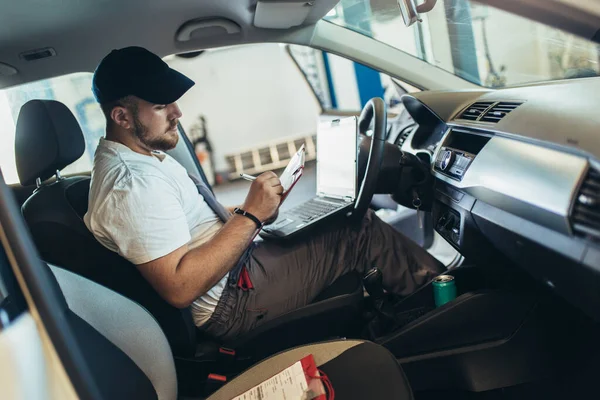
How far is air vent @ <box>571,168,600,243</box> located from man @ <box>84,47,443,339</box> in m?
0.82

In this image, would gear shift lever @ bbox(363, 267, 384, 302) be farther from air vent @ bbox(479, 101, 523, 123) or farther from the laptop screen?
air vent @ bbox(479, 101, 523, 123)

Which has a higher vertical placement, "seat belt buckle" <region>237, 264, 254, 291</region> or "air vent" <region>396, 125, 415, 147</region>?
"air vent" <region>396, 125, 415, 147</region>

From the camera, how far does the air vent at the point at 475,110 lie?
1.44m

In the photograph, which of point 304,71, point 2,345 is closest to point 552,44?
point 2,345

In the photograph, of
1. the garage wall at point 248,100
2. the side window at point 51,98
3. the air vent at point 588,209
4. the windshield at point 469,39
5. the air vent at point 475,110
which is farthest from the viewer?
the garage wall at point 248,100

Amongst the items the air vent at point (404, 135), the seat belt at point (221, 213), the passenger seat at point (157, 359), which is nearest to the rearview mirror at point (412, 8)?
the air vent at point (404, 135)

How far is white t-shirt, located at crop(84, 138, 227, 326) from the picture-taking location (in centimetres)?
132

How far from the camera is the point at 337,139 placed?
1839 millimetres

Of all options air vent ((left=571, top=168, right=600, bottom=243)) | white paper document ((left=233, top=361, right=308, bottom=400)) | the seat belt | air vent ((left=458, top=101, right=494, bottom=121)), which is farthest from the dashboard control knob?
white paper document ((left=233, top=361, right=308, bottom=400))

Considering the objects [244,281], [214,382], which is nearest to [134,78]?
[244,281]

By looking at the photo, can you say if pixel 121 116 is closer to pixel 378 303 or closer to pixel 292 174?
pixel 292 174

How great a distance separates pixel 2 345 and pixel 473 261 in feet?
4.33

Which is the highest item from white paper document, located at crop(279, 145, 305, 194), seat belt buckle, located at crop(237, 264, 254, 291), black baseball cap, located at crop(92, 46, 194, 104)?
black baseball cap, located at crop(92, 46, 194, 104)

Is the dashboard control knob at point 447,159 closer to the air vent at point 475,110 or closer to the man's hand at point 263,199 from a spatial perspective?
the air vent at point 475,110
